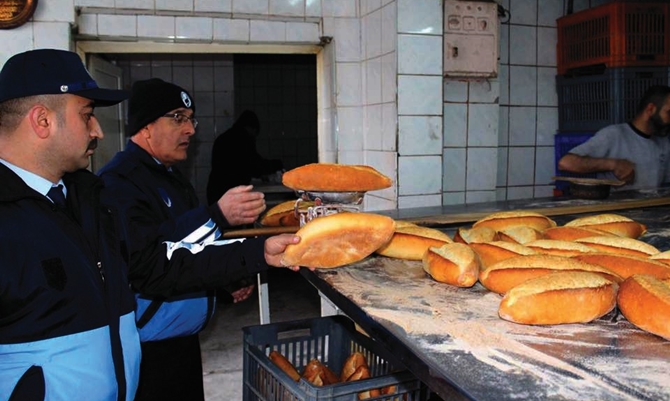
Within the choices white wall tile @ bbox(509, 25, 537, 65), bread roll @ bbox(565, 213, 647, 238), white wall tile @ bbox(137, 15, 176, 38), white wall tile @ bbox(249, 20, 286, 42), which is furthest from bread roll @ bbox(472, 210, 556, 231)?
white wall tile @ bbox(509, 25, 537, 65)

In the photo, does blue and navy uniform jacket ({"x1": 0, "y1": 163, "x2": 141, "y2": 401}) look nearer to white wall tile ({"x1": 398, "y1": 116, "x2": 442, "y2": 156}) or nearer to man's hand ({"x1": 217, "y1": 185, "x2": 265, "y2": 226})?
man's hand ({"x1": 217, "y1": 185, "x2": 265, "y2": 226})

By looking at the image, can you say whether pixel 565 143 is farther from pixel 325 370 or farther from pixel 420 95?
pixel 325 370

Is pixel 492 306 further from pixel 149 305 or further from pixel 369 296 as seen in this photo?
pixel 149 305

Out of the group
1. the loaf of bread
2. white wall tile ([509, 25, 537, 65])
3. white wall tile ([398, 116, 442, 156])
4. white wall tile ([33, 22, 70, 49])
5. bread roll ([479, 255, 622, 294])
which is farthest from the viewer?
white wall tile ([509, 25, 537, 65])

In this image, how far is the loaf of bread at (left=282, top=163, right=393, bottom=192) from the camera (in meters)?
1.60

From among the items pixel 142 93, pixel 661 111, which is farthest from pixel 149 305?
pixel 661 111

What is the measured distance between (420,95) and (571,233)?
203cm

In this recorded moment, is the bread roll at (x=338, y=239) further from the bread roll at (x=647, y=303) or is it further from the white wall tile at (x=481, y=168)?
the white wall tile at (x=481, y=168)

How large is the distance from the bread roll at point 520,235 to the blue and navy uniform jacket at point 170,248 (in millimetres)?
688

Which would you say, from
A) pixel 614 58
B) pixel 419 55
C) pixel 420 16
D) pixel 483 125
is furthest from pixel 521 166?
pixel 420 16

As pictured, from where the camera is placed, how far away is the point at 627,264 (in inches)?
51.1

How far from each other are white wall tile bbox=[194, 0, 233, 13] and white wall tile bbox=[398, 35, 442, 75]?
44.1 inches

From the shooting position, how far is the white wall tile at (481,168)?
3.90 m

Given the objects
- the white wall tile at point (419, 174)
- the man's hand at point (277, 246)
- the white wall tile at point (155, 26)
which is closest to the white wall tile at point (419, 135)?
the white wall tile at point (419, 174)
